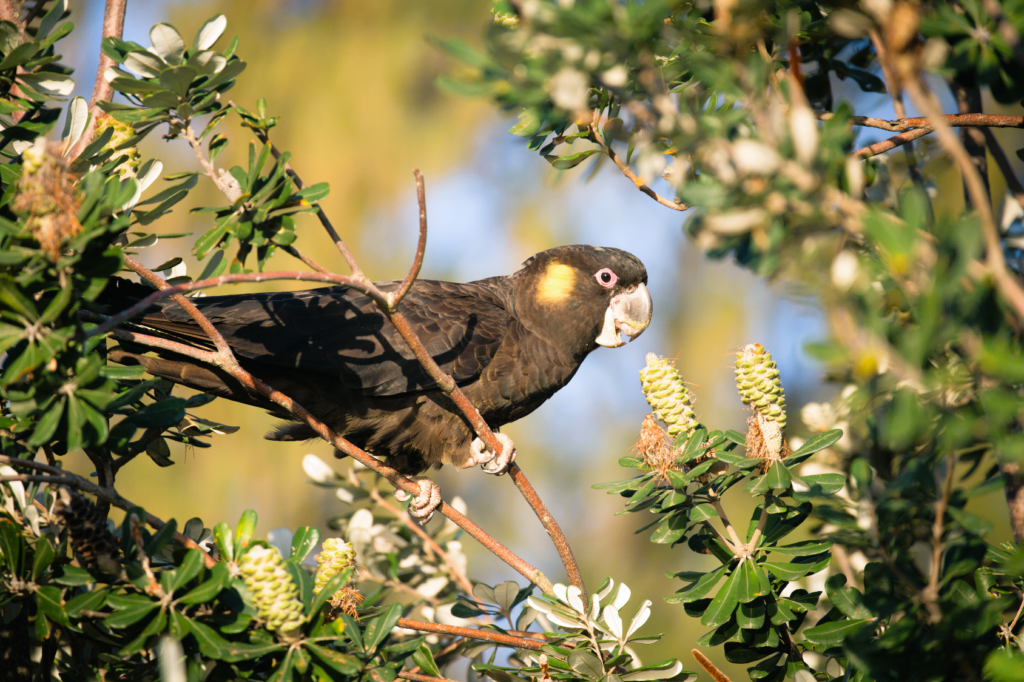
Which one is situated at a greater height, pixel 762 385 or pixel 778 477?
pixel 762 385

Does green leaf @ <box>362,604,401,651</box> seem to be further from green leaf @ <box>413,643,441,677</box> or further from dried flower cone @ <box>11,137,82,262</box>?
dried flower cone @ <box>11,137,82,262</box>

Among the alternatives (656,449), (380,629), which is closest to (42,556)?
(380,629)

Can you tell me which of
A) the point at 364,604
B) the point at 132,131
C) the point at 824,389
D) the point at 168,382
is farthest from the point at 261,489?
the point at 824,389

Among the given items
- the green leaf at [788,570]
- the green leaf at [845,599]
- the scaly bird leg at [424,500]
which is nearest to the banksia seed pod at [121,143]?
the scaly bird leg at [424,500]

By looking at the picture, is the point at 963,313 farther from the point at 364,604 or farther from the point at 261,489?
the point at 261,489

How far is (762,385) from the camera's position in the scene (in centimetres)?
163

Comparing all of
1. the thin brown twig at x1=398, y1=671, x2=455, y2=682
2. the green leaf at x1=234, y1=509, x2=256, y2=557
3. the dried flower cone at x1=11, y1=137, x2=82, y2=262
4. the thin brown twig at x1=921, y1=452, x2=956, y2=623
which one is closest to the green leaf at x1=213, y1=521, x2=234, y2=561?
the green leaf at x1=234, y1=509, x2=256, y2=557

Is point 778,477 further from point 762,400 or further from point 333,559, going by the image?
point 333,559

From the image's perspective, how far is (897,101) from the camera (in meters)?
1.10

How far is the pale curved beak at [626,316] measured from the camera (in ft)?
10.2

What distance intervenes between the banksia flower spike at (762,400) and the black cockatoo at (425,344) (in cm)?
102

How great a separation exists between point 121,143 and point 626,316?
2.13 meters

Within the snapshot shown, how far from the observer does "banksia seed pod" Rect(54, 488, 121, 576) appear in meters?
1.39

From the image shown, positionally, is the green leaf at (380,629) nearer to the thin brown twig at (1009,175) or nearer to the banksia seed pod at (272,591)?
the banksia seed pod at (272,591)
